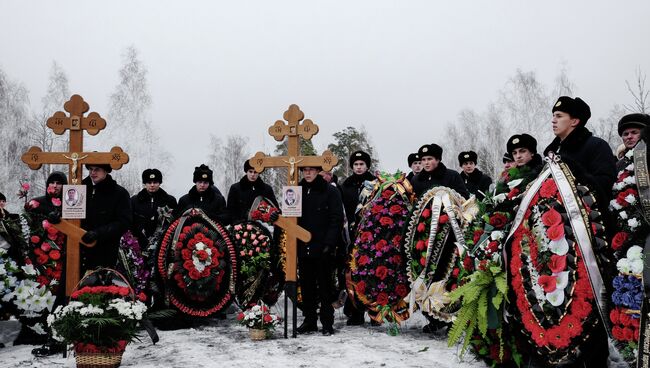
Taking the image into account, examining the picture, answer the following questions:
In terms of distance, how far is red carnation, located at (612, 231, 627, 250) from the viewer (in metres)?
3.98

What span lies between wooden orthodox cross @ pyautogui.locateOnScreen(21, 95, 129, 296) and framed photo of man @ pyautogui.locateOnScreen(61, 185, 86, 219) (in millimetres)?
114

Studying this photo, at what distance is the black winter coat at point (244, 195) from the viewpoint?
8.88 m

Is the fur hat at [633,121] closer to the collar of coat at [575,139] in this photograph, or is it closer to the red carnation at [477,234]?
the collar of coat at [575,139]

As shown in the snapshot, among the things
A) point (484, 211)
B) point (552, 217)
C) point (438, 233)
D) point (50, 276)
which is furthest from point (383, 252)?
point (50, 276)

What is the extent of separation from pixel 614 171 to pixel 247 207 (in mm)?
5626

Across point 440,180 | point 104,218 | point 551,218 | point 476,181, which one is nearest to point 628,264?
point 551,218

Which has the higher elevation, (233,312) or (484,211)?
(484,211)

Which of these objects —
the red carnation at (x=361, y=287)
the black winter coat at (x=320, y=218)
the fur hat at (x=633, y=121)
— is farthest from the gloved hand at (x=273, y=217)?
the fur hat at (x=633, y=121)

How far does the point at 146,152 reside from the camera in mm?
32688

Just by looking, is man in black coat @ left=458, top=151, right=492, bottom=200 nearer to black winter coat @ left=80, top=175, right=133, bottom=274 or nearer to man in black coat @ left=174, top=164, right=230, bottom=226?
man in black coat @ left=174, top=164, right=230, bottom=226

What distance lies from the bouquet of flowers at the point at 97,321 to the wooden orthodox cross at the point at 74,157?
2.35ft

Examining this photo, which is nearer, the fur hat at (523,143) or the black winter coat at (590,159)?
the black winter coat at (590,159)

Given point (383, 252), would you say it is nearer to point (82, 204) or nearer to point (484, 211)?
point (484, 211)

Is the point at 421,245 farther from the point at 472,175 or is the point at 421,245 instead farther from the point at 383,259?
the point at 472,175
